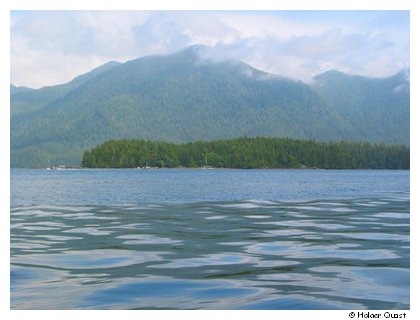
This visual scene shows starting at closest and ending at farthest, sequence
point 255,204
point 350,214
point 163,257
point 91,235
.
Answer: point 163,257
point 91,235
point 350,214
point 255,204

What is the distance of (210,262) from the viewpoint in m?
19.9

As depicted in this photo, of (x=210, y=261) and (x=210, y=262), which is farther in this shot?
(x=210, y=261)

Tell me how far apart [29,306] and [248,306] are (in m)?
5.19

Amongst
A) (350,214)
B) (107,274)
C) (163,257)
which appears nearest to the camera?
(107,274)

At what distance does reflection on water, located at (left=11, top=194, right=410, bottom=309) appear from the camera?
1544 cm

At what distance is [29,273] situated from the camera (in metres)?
18.2

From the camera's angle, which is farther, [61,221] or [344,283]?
[61,221]

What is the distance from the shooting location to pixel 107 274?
1814 centimetres

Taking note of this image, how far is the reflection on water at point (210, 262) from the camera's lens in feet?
50.6
